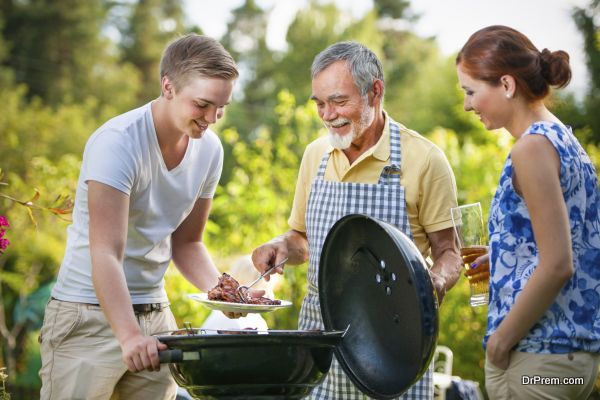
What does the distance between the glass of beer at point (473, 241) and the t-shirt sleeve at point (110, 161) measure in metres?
1.03

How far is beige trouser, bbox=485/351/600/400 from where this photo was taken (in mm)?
2102

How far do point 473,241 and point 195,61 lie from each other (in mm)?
1089

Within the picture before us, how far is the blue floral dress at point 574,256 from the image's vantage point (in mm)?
2133

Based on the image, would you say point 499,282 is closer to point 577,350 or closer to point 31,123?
point 577,350

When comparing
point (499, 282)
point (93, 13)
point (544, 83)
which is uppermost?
point (93, 13)

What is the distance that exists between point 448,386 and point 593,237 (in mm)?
3137

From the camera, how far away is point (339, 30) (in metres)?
28.6

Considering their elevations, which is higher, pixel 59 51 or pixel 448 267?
pixel 59 51

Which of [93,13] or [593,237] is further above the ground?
[93,13]

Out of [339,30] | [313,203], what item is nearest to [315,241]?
[313,203]

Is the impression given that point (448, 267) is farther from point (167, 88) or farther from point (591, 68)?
point (591, 68)

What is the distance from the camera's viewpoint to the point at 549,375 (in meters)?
2.11

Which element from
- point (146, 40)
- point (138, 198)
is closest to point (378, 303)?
point (138, 198)

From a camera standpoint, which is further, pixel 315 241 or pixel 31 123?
pixel 31 123
